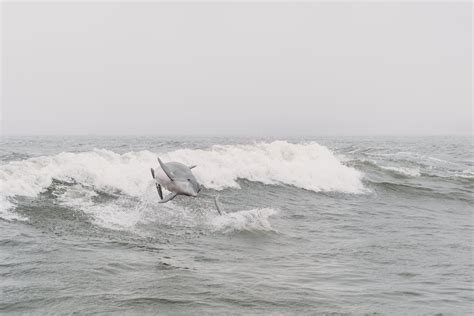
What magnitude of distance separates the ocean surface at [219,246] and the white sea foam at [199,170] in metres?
0.08

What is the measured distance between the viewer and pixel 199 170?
18359 mm

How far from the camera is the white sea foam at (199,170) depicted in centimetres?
1351

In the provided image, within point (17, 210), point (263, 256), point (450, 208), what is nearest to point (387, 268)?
point (263, 256)

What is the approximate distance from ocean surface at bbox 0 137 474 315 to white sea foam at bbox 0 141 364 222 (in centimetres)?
8

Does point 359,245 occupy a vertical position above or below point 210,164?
below

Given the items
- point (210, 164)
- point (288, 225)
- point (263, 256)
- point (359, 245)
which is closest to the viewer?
point (263, 256)

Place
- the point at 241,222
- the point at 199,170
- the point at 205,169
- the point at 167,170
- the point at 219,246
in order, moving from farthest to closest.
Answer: the point at 205,169, the point at 199,170, the point at 241,222, the point at 219,246, the point at 167,170

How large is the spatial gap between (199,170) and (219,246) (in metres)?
9.15

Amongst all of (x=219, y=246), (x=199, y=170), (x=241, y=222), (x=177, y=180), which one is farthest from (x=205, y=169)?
(x=177, y=180)

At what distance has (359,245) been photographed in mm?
10188

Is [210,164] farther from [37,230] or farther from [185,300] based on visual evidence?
[185,300]

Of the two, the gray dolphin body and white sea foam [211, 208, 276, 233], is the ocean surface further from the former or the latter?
the gray dolphin body

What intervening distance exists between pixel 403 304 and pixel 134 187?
10264 millimetres

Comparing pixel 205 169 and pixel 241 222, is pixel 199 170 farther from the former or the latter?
pixel 241 222
